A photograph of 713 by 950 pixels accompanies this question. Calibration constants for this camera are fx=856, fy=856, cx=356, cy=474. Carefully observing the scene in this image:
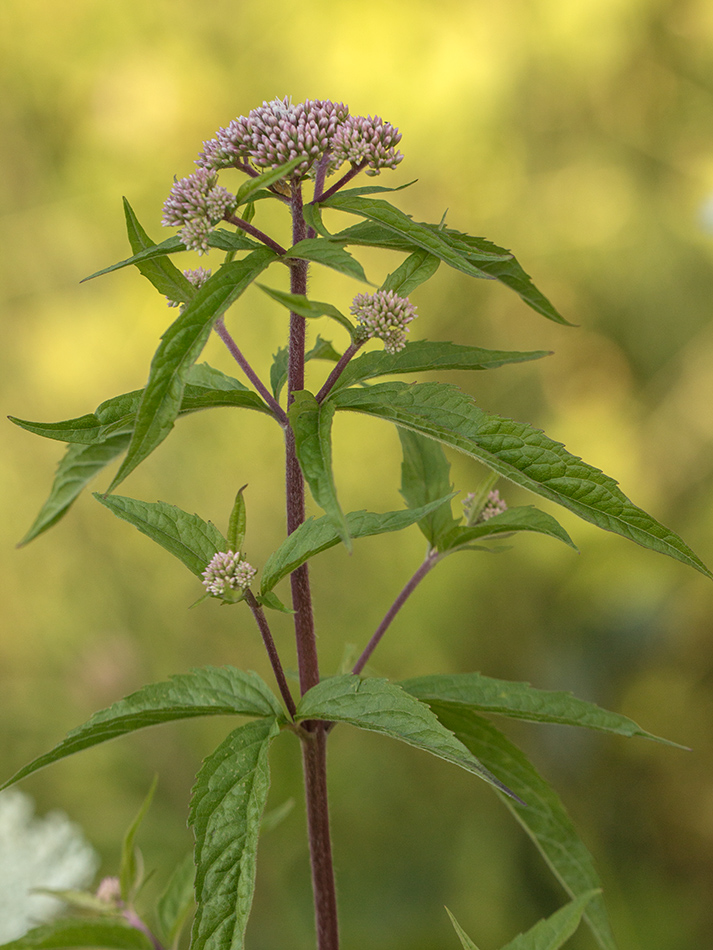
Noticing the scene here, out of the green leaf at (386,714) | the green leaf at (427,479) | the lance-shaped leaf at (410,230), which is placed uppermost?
the lance-shaped leaf at (410,230)

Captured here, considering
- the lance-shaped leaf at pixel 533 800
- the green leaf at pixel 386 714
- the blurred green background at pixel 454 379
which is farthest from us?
the blurred green background at pixel 454 379

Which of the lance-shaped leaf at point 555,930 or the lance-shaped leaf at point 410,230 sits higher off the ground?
the lance-shaped leaf at point 410,230

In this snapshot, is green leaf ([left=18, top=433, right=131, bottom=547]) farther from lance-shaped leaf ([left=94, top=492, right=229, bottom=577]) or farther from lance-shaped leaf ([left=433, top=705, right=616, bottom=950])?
lance-shaped leaf ([left=433, top=705, right=616, bottom=950])

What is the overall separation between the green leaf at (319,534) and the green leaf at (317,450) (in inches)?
1.4

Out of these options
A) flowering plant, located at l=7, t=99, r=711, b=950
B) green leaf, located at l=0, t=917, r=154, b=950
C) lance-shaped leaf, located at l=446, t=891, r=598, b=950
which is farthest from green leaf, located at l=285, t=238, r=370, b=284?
green leaf, located at l=0, t=917, r=154, b=950

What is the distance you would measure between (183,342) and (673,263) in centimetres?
215

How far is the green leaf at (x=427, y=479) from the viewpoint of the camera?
80 cm

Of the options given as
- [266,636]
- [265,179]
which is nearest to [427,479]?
[266,636]

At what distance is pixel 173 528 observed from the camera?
2.20 feet

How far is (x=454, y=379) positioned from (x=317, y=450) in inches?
71.5

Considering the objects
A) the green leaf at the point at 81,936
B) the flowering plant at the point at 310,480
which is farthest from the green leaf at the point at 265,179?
the green leaf at the point at 81,936

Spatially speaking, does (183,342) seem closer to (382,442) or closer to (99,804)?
(99,804)

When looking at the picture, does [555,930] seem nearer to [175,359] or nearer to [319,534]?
[319,534]

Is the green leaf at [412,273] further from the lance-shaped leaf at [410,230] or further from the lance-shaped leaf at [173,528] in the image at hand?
the lance-shaped leaf at [173,528]
